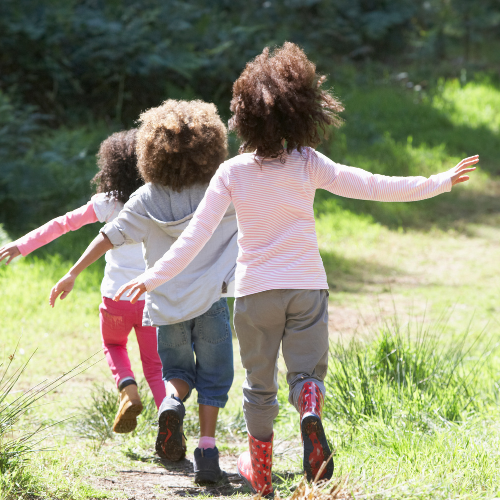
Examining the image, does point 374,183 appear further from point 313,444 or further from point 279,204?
point 313,444

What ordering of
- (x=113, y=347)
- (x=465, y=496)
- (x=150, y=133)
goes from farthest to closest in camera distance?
(x=113, y=347) → (x=150, y=133) → (x=465, y=496)

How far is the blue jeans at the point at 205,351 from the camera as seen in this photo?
3.04 metres

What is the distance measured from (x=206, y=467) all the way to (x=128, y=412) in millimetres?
486

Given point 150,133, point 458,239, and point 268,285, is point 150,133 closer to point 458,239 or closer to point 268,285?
point 268,285

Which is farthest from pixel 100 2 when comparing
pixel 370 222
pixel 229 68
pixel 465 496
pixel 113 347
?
pixel 465 496

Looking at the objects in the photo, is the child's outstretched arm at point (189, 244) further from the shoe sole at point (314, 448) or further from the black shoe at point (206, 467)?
the black shoe at point (206, 467)

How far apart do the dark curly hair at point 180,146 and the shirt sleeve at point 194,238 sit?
1.34 ft

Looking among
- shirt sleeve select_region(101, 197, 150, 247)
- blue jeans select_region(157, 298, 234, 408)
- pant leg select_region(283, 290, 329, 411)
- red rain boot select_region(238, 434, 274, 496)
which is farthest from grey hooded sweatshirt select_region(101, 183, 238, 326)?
red rain boot select_region(238, 434, 274, 496)

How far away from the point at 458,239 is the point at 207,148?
6.18m

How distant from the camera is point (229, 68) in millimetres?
10477

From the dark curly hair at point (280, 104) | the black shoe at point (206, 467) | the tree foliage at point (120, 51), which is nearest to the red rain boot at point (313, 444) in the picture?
the black shoe at point (206, 467)

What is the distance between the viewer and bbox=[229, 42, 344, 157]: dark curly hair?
8.05 feet

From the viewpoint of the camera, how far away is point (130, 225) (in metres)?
2.91

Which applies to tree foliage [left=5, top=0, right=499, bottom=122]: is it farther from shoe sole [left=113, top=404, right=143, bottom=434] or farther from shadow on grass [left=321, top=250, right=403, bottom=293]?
shoe sole [left=113, top=404, right=143, bottom=434]
